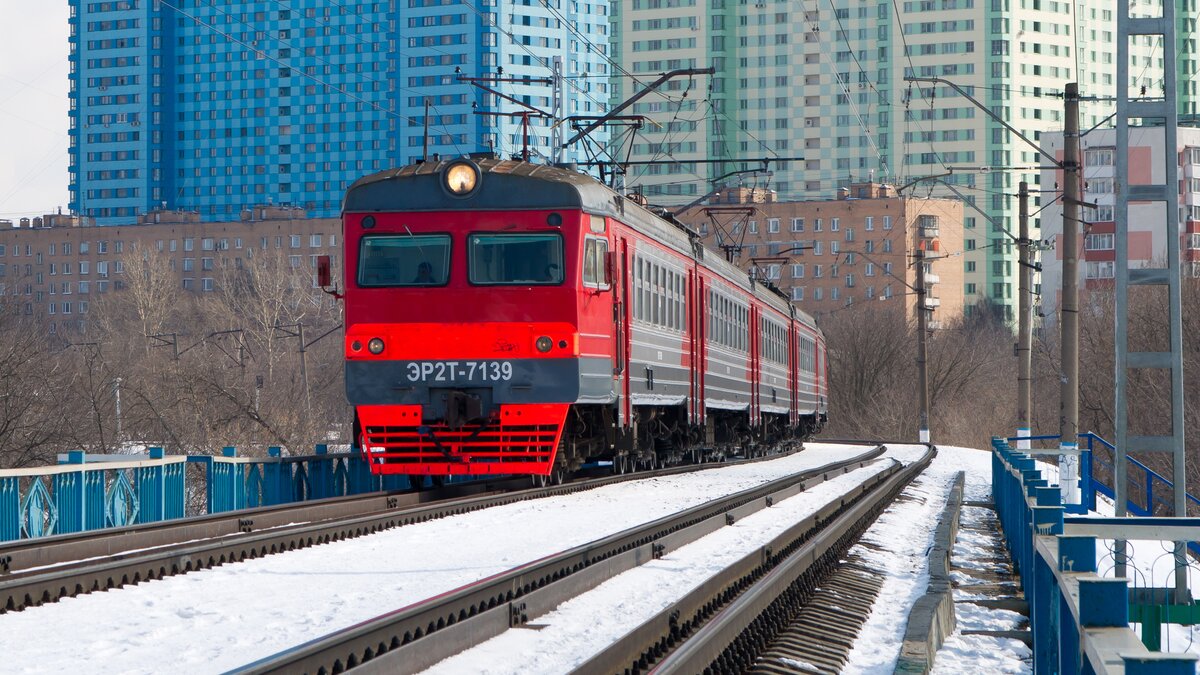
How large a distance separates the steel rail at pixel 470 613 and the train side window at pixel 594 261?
398 centimetres

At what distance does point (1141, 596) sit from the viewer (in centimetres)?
831

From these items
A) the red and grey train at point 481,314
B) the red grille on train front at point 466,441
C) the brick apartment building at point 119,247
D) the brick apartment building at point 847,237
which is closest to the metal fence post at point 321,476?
the red and grey train at point 481,314

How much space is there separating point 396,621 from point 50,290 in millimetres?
131300

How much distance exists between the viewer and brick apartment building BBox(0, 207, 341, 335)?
12231 cm

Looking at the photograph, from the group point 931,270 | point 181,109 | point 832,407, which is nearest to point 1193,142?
point 931,270

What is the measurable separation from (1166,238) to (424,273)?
718 cm

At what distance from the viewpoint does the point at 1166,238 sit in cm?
1265

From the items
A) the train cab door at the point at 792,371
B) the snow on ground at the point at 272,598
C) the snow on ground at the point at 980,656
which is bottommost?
the snow on ground at the point at 980,656

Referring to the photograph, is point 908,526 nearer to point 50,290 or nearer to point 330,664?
point 330,664

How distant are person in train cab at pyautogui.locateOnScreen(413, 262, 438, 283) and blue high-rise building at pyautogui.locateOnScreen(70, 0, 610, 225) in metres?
123

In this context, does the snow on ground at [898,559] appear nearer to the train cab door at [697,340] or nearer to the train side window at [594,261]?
the train cab door at [697,340]

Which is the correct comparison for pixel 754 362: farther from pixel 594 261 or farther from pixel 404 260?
pixel 404 260

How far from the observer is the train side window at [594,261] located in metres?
16.1

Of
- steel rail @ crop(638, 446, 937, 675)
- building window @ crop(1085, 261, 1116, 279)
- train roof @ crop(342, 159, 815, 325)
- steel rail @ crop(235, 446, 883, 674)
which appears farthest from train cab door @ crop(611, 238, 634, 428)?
building window @ crop(1085, 261, 1116, 279)
